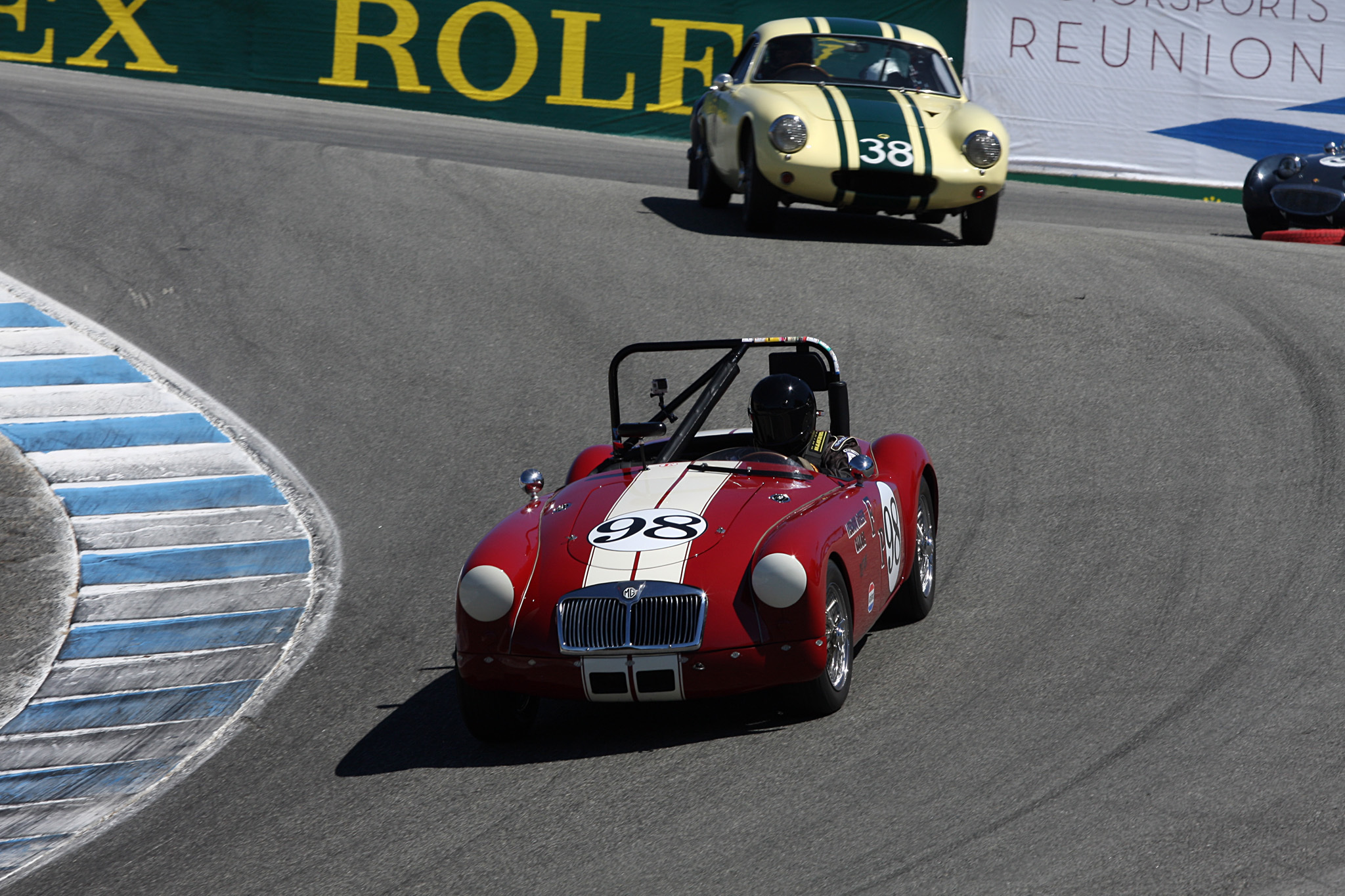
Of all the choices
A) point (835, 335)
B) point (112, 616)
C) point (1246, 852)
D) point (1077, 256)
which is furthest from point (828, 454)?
point (1077, 256)

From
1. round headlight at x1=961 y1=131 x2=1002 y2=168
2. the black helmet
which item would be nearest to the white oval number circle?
the black helmet

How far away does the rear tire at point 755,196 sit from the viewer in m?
11.5

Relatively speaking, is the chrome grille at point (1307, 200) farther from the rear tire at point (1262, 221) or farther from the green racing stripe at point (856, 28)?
the green racing stripe at point (856, 28)

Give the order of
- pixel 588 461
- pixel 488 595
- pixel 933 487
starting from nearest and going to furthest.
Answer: pixel 488 595
pixel 588 461
pixel 933 487

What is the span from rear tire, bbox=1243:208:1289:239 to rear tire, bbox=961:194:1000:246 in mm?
3211

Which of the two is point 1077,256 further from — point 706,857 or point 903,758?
point 706,857

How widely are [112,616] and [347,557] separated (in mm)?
1170

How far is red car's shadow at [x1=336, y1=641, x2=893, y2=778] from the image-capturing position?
→ 5102mm

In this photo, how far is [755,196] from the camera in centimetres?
1173

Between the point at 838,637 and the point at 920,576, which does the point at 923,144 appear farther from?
the point at 838,637

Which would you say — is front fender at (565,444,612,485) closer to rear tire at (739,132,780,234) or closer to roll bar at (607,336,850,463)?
roll bar at (607,336,850,463)

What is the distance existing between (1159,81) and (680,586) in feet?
48.1

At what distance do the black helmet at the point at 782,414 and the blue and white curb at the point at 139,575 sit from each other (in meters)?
2.19

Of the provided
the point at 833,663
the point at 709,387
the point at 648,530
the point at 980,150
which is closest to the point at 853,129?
the point at 980,150
